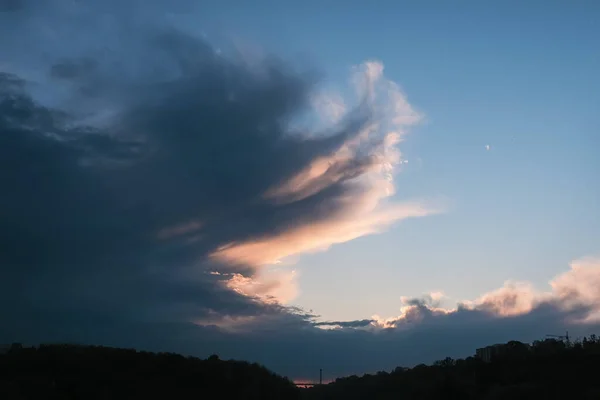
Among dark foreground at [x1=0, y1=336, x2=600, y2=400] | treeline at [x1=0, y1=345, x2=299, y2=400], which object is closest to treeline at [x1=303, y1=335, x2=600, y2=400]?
dark foreground at [x1=0, y1=336, x2=600, y2=400]

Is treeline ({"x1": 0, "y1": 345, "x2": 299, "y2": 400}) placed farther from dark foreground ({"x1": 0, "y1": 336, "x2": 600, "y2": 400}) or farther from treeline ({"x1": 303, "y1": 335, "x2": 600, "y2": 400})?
treeline ({"x1": 303, "y1": 335, "x2": 600, "y2": 400})

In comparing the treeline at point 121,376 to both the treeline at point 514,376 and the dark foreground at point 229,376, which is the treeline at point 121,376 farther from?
the treeline at point 514,376

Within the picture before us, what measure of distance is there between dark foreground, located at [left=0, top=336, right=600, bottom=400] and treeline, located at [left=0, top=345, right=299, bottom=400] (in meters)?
0.08

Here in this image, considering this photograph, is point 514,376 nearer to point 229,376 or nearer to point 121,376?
point 229,376

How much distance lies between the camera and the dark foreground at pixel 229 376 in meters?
52.6

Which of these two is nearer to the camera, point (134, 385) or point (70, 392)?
point (70, 392)

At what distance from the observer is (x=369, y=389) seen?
92.0 metres

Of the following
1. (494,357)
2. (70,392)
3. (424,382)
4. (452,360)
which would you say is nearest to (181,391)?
(70,392)

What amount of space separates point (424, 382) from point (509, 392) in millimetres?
20395

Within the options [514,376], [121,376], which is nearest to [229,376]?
[121,376]

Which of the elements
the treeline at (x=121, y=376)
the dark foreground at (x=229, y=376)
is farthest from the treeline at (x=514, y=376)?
the treeline at (x=121, y=376)

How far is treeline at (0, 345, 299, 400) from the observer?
175 ft

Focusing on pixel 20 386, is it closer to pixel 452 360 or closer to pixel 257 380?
pixel 257 380

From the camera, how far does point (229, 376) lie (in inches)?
2778
